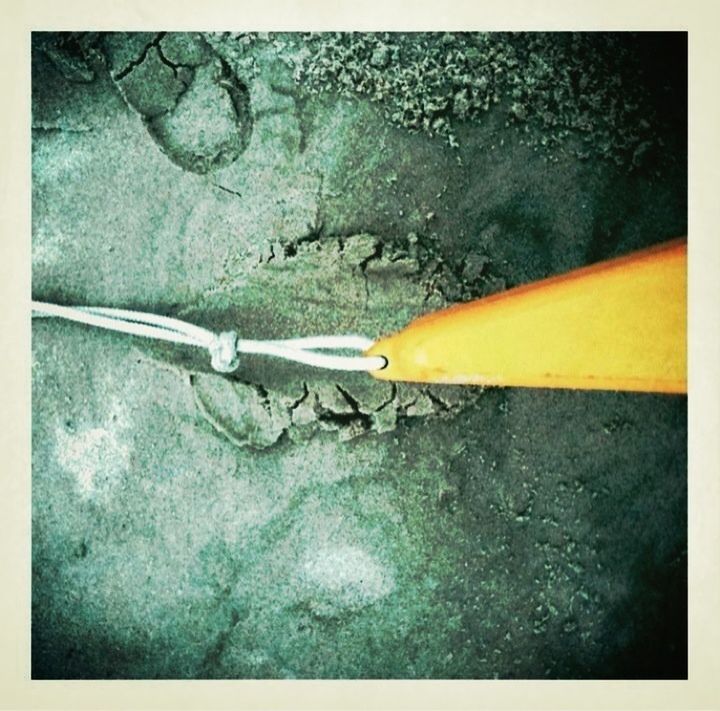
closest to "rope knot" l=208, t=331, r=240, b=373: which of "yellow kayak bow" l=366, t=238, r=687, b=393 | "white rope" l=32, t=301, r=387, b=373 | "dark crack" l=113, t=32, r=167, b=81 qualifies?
"white rope" l=32, t=301, r=387, b=373

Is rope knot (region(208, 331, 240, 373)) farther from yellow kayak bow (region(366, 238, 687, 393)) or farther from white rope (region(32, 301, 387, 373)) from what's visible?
yellow kayak bow (region(366, 238, 687, 393))

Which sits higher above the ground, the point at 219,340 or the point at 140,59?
the point at 140,59

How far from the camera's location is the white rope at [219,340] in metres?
0.80

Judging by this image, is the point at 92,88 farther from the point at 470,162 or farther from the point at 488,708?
the point at 488,708

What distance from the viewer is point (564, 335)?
0.77 metres

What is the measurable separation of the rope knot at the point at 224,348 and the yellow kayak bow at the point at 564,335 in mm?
166

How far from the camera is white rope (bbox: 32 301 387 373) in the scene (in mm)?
795

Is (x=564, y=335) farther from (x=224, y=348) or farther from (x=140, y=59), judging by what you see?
(x=140, y=59)

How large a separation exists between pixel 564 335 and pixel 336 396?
0.28 metres

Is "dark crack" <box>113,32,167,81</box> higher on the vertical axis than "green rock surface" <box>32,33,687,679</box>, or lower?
higher

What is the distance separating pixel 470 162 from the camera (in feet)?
2.79

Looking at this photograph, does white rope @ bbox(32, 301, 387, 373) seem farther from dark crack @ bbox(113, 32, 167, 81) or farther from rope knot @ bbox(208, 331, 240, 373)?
dark crack @ bbox(113, 32, 167, 81)

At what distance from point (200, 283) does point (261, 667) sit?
0.49m

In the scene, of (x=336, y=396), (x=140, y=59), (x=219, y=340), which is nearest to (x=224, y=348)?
(x=219, y=340)
